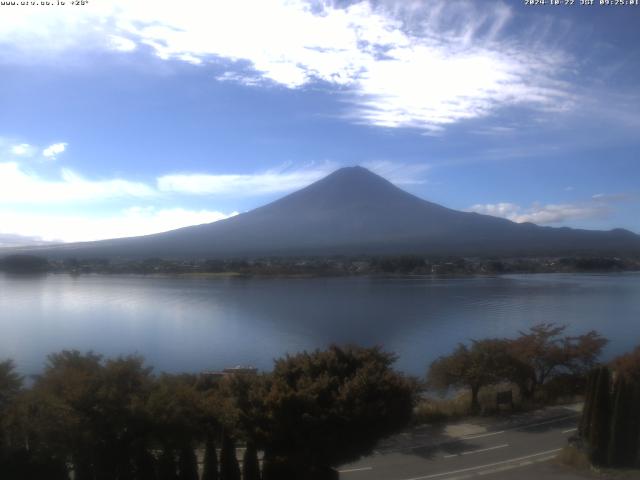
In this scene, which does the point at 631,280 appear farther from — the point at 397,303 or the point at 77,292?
the point at 77,292

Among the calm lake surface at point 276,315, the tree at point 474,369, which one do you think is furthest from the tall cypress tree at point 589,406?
the calm lake surface at point 276,315

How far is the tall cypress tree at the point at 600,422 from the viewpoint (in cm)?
658

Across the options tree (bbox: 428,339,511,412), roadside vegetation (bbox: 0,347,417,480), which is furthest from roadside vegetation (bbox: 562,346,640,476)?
tree (bbox: 428,339,511,412)

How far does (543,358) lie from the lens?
11164mm

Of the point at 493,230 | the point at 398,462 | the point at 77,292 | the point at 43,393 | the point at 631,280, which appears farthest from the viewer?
the point at 493,230

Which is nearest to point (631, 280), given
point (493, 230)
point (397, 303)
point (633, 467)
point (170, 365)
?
point (397, 303)

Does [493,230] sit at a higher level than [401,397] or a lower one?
higher

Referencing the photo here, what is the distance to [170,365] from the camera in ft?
46.8

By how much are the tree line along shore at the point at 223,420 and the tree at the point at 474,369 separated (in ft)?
10.8

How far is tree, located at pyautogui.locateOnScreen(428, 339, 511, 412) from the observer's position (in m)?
10.1

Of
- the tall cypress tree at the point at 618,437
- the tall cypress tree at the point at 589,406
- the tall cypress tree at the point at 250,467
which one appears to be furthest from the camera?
the tall cypress tree at the point at 589,406

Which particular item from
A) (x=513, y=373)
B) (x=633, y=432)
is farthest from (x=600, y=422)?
(x=513, y=373)

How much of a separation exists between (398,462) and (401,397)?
1.34 meters

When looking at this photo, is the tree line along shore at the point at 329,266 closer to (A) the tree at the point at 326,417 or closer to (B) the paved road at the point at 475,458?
(B) the paved road at the point at 475,458
